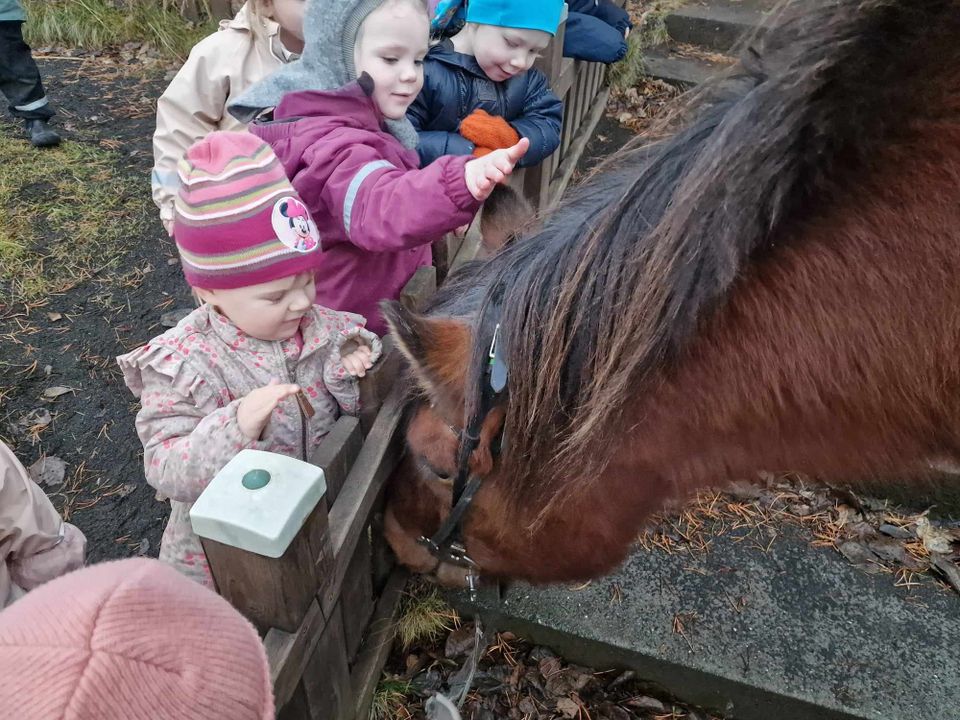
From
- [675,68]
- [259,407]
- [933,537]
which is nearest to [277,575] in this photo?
[259,407]

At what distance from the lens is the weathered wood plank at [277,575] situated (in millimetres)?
1178

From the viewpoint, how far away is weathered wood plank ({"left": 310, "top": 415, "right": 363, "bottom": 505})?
4.91 ft

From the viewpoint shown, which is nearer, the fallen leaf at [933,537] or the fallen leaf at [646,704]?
the fallen leaf at [646,704]

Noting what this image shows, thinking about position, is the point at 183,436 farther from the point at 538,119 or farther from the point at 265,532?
the point at 538,119

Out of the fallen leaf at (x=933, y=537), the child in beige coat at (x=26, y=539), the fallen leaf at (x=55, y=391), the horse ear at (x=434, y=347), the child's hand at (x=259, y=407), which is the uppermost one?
the horse ear at (x=434, y=347)

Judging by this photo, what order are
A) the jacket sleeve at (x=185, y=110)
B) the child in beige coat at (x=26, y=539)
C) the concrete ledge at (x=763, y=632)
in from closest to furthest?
the child in beige coat at (x=26, y=539) < the concrete ledge at (x=763, y=632) < the jacket sleeve at (x=185, y=110)

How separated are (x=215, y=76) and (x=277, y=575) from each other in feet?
6.80

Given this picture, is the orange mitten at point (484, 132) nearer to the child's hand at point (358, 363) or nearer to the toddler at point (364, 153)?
the toddler at point (364, 153)

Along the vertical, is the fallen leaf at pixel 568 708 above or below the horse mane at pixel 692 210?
below

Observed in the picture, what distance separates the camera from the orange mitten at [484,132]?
2570mm

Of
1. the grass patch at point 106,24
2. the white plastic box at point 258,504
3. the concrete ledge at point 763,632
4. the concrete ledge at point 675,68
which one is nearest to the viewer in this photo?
the white plastic box at point 258,504

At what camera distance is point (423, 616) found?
→ 2281 mm

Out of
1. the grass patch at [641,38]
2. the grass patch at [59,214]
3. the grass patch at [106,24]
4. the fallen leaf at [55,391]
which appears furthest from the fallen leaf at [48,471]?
the grass patch at [106,24]

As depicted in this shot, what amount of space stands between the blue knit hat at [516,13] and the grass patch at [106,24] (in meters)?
5.12
